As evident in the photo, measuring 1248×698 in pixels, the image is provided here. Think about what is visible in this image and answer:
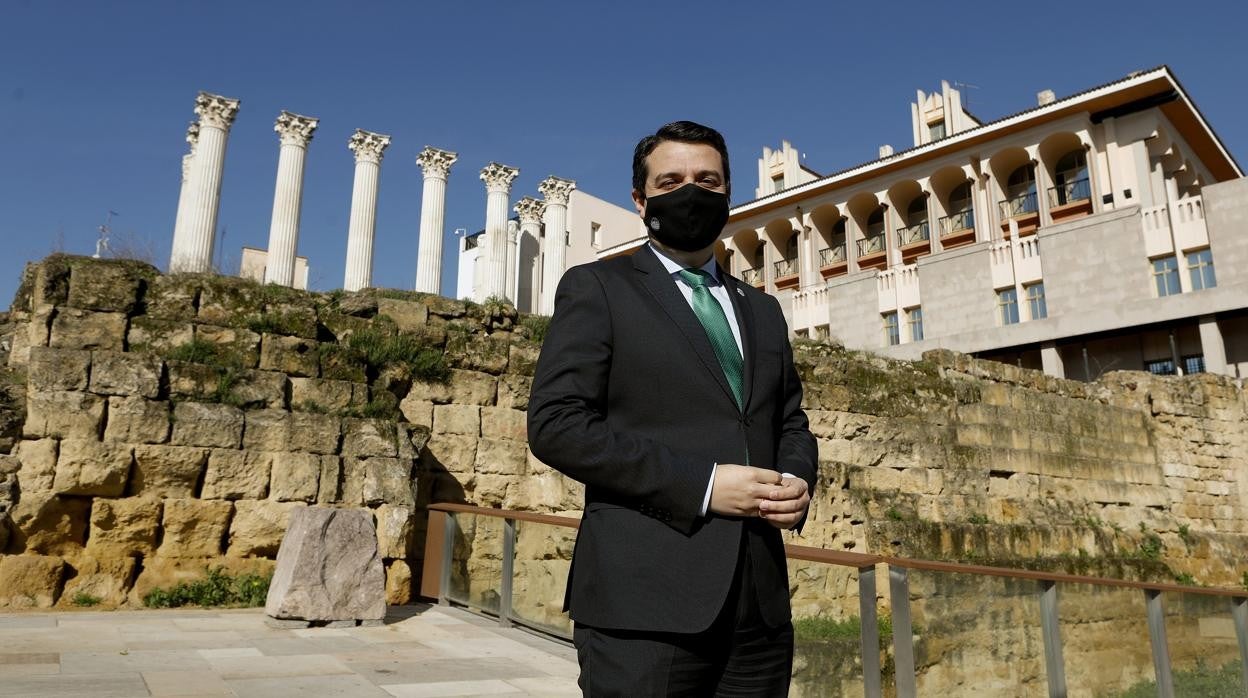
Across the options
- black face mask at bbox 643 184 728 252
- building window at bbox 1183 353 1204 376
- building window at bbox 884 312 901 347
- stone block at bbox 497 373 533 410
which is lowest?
black face mask at bbox 643 184 728 252

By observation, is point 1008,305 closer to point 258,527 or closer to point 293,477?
point 293,477

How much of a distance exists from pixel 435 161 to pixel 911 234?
22.2m

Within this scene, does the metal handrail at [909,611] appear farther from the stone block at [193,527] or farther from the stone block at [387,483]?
the stone block at [193,527]

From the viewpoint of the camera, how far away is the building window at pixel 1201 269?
956 inches

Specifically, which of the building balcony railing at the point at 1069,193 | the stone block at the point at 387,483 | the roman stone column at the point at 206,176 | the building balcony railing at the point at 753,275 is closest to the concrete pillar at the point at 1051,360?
the building balcony railing at the point at 1069,193

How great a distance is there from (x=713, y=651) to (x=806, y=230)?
39.0 metres

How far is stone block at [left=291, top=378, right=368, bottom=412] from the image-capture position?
848 cm

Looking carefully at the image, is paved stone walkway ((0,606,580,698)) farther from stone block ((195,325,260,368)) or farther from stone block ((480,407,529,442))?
stone block ((480,407,529,442))

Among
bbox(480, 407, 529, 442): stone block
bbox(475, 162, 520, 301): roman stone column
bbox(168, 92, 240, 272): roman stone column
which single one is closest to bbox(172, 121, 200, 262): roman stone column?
bbox(168, 92, 240, 272): roman stone column

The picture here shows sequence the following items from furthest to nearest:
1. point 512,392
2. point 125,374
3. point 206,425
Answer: point 512,392 → point 206,425 → point 125,374

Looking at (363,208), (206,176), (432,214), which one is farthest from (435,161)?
(206,176)

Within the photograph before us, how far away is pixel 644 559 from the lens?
1829 mm

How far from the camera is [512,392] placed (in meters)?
10.5

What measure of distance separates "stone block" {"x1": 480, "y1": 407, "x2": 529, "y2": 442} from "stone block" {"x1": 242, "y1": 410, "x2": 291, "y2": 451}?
2751mm
